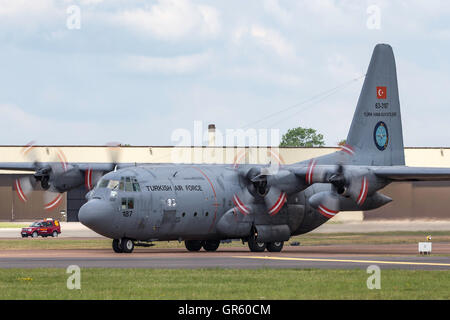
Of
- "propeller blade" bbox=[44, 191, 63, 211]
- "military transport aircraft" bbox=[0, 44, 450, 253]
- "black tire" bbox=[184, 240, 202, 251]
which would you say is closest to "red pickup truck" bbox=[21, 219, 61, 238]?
"propeller blade" bbox=[44, 191, 63, 211]

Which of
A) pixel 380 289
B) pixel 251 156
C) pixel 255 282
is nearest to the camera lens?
pixel 380 289

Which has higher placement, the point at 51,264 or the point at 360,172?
the point at 360,172

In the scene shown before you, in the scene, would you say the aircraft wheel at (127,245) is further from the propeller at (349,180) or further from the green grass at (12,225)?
the green grass at (12,225)

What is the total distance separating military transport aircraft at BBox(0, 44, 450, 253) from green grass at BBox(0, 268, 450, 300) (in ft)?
34.6

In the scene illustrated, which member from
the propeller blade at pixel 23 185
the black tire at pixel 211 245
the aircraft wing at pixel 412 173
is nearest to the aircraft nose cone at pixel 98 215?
the propeller blade at pixel 23 185

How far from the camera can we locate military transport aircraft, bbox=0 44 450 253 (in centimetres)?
3884

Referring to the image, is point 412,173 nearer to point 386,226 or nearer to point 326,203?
point 326,203

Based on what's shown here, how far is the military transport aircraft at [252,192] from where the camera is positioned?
38.8 meters

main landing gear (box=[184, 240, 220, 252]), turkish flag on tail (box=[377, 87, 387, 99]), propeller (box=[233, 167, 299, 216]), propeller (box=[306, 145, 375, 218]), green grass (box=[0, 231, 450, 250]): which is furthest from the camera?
green grass (box=[0, 231, 450, 250])

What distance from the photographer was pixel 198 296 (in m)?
21.5

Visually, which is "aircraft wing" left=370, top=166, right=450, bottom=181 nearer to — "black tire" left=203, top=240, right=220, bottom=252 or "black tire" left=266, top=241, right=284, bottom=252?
"black tire" left=266, top=241, right=284, bottom=252
